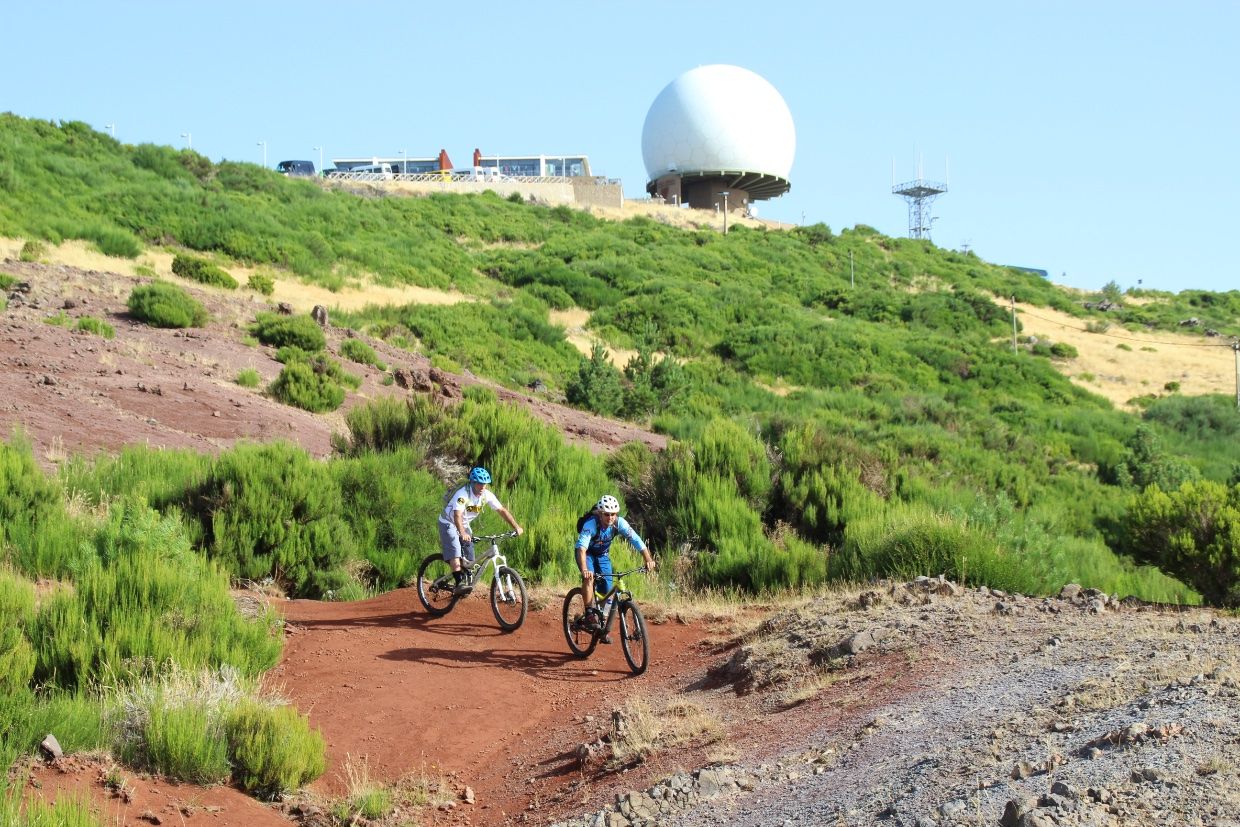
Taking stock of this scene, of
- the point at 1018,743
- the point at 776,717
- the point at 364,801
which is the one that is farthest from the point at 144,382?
the point at 1018,743

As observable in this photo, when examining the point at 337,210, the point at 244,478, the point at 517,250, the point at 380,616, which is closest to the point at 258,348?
the point at 244,478

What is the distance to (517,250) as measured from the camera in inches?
1967

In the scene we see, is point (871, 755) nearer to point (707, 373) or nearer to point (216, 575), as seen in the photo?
point (216, 575)

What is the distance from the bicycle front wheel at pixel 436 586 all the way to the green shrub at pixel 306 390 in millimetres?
9570

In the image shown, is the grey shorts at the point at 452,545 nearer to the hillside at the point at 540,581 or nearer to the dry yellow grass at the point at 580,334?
the hillside at the point at 540,581

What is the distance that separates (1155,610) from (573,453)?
7.67 meters

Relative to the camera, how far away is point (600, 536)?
8.37 metres

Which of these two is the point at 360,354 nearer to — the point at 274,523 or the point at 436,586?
the point at 274,523

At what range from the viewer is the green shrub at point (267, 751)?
19.3 feet

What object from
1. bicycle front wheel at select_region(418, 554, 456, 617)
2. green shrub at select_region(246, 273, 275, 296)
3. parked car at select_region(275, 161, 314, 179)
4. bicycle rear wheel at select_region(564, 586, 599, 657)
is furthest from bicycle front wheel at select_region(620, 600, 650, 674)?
parked car at select_region(275, 161, 314, 179)

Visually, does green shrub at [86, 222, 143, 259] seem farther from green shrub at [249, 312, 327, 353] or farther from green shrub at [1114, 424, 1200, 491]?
green shrub at [1114, 424, 1200, 491]

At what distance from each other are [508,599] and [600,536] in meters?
1.42

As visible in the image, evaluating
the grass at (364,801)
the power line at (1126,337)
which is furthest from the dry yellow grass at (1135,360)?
the grass at (364,801)

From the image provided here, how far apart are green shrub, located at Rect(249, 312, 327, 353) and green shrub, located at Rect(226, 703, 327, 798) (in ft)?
54.5
